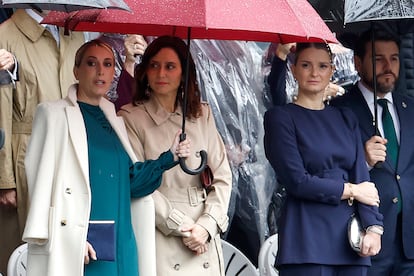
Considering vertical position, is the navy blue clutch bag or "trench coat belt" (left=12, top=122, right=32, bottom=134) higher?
"trench coat belt" (left=12, top=122, right=32, bottom=134)

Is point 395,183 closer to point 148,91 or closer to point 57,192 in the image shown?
point 148,91

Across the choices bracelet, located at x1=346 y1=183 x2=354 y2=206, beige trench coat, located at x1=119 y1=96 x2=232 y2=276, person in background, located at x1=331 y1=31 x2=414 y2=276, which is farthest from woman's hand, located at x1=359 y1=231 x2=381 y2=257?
beige trench coat, located at x1=119 y1=96 x2=232 y2=276

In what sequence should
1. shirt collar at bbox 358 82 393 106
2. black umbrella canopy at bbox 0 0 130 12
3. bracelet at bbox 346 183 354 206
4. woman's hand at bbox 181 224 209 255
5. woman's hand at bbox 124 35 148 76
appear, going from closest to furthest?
black umbrella canopy at bbox 0 0 130 12, woman's hand at bbox 181 224 209 255, bracelet at bbox 346 183 354 206, shirt collar at bbox 358 82 393 106, woman's hand at bbox 124 35 148 76

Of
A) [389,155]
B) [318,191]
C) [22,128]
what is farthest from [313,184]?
[22,128]

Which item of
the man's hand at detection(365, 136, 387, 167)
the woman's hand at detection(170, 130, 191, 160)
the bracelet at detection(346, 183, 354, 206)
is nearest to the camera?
the woman's hand at detection(170, 130, 191, 160)

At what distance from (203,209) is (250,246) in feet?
6.47

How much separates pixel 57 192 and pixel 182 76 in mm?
1140

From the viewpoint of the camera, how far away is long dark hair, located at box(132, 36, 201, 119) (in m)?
6.91

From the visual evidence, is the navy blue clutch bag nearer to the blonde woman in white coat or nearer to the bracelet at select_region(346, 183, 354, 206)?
the blonde woman in white coat

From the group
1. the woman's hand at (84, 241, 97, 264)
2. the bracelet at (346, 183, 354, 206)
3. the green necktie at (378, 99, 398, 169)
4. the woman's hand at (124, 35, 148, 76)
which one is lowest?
the woman's hand at (84, 241, 97, 264)

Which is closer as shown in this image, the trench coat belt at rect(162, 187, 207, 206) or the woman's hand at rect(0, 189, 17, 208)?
the trench coat belt at rect(162, 187, 207, 206)

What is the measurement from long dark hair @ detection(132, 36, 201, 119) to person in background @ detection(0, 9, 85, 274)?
1.64 feet

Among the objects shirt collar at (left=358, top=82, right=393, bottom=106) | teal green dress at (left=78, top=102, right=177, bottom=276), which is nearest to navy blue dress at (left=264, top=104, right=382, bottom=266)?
shirt collar at (left=358, top=82, right=393, bottom=106)

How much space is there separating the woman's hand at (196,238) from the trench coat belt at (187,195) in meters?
0.15
